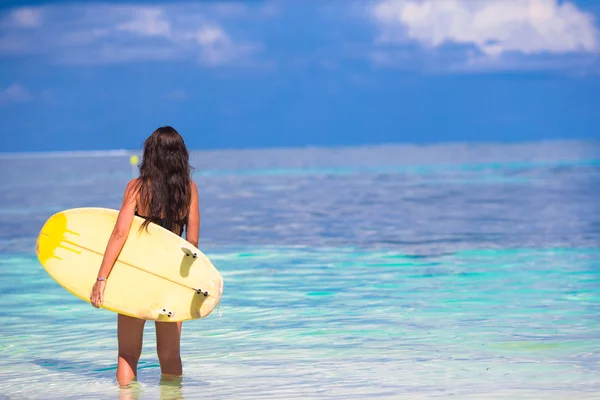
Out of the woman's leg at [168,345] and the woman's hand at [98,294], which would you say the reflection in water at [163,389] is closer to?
the woman's leg at [168,345]

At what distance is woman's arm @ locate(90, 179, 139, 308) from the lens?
5121 millimetres

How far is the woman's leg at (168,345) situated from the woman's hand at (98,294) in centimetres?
43

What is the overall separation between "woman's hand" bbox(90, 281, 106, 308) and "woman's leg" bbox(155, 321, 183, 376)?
17.0 inches

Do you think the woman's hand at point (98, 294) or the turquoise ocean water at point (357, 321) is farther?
the turquoise ocean water at point (357, 321)

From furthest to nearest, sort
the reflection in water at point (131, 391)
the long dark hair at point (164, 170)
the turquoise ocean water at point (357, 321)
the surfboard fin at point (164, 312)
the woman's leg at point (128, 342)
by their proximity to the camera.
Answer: the turquoise ocean water at point (357, 321)
the reflection in water at point (131, 391)
the woman's leg at point (128, 342)
the surfboard fin at point (164, 312)
the long dark hair at point (164, 170)

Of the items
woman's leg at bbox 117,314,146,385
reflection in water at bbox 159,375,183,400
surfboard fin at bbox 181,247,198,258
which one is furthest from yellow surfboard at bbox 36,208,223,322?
reflection in water at bbox 159,375,183,400

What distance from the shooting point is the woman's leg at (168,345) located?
218 inches

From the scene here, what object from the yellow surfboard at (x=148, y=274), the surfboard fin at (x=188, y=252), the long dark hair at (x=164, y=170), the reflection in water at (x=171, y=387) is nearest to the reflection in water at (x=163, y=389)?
the reflection in water at (x=171, y=387)

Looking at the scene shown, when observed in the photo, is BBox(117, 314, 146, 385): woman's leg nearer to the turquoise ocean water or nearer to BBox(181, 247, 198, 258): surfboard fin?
the turquoise ocean water

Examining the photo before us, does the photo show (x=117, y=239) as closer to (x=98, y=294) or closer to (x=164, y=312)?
(x=98, y=294)

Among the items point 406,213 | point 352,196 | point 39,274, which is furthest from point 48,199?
point 39,274

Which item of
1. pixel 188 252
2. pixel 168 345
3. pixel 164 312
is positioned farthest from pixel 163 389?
pixel 188 252

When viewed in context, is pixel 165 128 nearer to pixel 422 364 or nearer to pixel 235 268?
pixel 422 364

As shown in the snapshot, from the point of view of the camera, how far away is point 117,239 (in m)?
5.15
